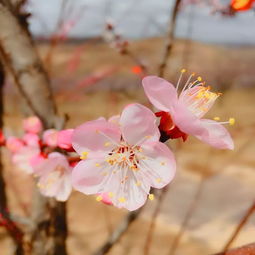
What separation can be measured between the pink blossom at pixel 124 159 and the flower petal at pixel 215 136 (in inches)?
1.7

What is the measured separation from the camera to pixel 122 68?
16.3ft

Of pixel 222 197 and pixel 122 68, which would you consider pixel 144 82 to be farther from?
pixel 122 68

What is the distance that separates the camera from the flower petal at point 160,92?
0.41m

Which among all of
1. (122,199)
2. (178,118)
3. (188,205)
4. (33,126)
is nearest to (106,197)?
(122,199)

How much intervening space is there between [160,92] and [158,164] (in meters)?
0.09

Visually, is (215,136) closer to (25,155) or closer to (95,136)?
(95,136)

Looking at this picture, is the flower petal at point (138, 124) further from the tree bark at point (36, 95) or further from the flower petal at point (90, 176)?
the tree bark at point (36, 95)

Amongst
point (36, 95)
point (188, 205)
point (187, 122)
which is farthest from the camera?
point (188, 205)

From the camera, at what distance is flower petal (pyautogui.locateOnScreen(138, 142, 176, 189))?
45cm

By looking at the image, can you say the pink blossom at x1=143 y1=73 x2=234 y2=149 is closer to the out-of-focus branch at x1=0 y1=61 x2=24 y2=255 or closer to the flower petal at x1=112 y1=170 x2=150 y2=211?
the flower petal at x1=112 y1=170 x2=150 y2=211

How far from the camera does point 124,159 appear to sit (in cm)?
51

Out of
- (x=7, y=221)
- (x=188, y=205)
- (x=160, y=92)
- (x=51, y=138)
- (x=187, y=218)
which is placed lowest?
(x=188, y=205)

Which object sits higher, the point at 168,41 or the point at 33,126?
the point at 168,41

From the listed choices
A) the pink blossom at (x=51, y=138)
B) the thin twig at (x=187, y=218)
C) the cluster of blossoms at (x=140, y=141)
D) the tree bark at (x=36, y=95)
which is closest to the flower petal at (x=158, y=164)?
the cluster of blossoms at (x=140, y=141)
